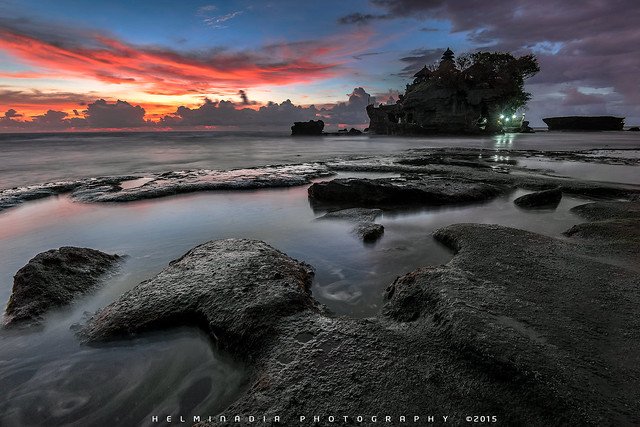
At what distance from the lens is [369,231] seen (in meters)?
6.11

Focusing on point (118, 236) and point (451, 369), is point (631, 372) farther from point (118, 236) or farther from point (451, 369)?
point (118, 236)

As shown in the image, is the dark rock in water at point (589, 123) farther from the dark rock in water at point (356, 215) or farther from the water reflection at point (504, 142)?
the dark rock in water at point (356, 215)

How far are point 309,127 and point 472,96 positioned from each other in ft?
152

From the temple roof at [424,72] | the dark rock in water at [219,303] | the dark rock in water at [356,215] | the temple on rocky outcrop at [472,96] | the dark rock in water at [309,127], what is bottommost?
the dark rock in water at [356,215]

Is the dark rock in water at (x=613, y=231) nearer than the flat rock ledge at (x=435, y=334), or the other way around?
the flat rock ledge at (x=435, y=334)

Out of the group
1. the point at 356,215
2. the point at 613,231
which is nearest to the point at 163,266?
the point at 356,215

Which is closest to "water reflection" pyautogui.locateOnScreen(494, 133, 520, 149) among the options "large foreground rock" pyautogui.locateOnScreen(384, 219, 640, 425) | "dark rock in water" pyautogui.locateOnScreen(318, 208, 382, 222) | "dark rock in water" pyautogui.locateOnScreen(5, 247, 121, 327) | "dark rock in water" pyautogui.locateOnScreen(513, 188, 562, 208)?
"dark rock in water" pyautogui.locateOnScreen(513, 188, 562, 208)

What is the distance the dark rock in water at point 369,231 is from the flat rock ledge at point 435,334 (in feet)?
6.18

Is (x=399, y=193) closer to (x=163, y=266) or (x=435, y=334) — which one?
(x=163, y=266)

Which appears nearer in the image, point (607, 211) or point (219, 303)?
point (219, 303)

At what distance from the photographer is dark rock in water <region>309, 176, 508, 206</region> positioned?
8.80 metres

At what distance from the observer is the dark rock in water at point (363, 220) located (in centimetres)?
607

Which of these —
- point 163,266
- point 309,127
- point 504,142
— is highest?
point 309,127

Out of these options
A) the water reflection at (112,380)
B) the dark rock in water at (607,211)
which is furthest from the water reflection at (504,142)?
the water reflection at (112,380)
